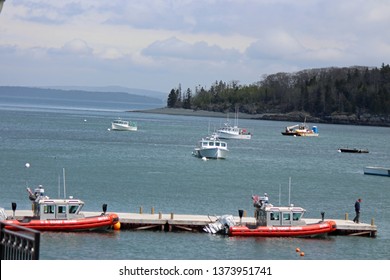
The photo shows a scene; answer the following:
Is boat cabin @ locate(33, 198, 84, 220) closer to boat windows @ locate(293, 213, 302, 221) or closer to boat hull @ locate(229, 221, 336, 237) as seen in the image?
boat hull @ locate(229, 221, 336, 237)

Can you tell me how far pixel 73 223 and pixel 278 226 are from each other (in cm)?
891

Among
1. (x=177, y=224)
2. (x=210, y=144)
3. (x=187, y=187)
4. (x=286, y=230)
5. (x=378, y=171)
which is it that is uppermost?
(x=210, y=144)

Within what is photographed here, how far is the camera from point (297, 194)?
66.3 metres

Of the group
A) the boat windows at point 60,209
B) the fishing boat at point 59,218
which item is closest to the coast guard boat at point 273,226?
the fishing boat at point 59,218

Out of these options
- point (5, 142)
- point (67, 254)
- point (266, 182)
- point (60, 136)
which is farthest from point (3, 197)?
point (60, 136)

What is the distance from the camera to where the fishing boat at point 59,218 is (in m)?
41.2

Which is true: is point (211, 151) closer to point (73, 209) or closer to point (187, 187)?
point (187, 187)

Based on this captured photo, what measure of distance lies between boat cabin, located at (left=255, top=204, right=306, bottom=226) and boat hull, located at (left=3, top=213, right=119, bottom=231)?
634 cm

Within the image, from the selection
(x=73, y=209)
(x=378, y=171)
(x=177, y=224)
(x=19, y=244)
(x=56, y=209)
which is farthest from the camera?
(x=378, y=171)

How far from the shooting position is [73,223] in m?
41.5

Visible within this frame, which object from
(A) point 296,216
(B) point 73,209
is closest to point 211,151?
(A) point 296,216

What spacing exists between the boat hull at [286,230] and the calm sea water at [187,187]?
369 mm

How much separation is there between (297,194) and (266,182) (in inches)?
393

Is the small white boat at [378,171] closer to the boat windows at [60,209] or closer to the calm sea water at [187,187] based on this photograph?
the calm sea water at [187,187]
